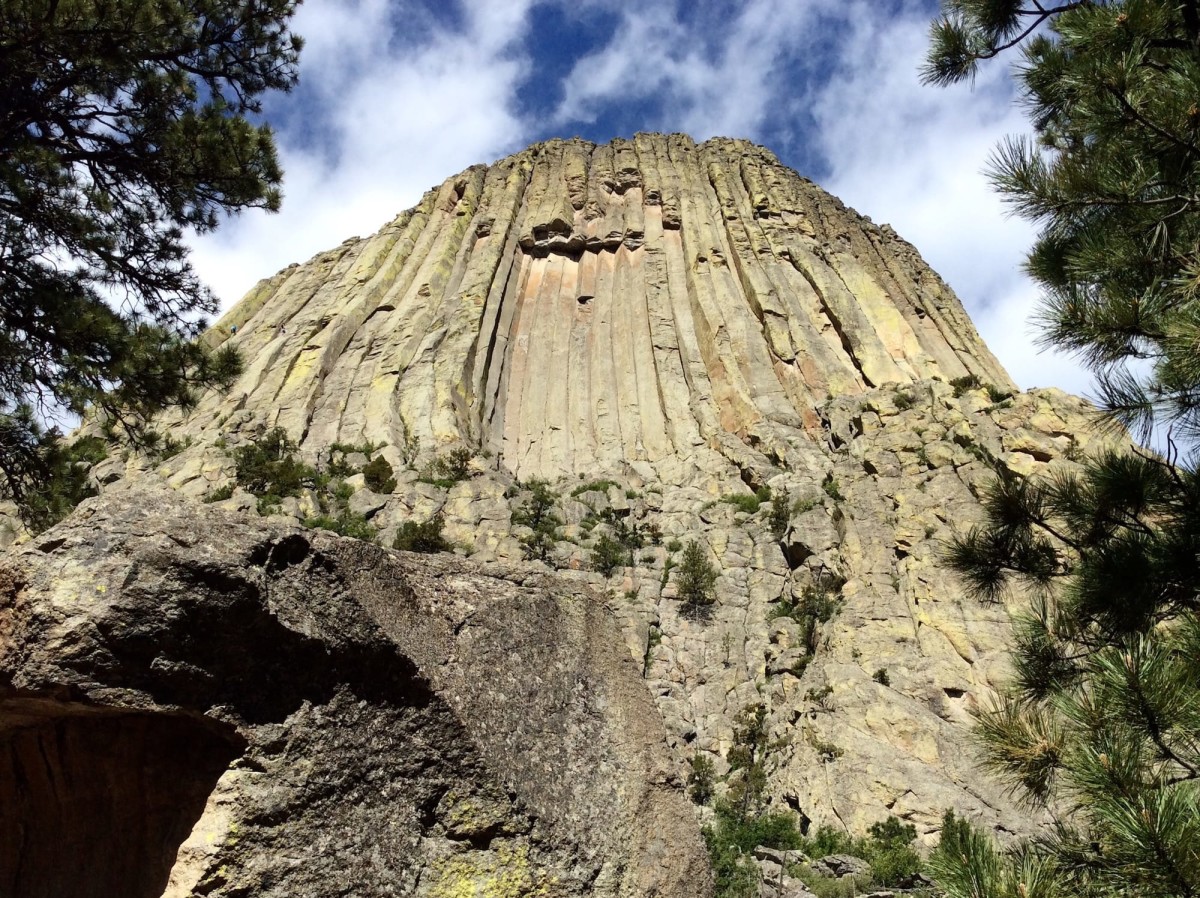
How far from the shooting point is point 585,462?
36469mm

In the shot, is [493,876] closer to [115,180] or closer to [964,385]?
[115,180]

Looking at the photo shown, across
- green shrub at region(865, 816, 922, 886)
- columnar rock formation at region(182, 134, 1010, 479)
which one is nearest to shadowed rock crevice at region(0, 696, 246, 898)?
green shrub at region(865, 816, 922, 886)

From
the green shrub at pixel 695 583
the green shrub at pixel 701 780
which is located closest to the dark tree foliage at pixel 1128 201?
the green shrub at pixel 701 780

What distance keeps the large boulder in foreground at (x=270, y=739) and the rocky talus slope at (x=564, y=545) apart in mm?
19

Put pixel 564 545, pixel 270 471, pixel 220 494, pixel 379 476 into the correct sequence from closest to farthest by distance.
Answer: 1. pixel 220 494
2. pixel 564 545
3. pixel 270 471
4. pixel 379 476

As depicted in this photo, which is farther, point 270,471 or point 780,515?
point 780,515

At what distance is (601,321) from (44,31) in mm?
34247

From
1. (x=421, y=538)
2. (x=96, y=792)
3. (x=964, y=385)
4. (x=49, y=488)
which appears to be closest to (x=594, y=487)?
(x=421, y=538)

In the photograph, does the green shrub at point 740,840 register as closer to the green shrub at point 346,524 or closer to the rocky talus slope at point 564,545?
the rocky talus slope at point 564,545

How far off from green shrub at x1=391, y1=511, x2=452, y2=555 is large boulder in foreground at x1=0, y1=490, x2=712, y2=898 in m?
20.3

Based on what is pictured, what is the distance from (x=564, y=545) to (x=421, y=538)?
4.46 meters

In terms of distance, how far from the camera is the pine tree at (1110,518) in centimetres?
455

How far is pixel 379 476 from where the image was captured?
95.5 ft

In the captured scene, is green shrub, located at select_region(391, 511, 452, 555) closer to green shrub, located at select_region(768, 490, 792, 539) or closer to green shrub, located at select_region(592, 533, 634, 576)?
green shrub, located at select_region(592, 533, 634, 576)
